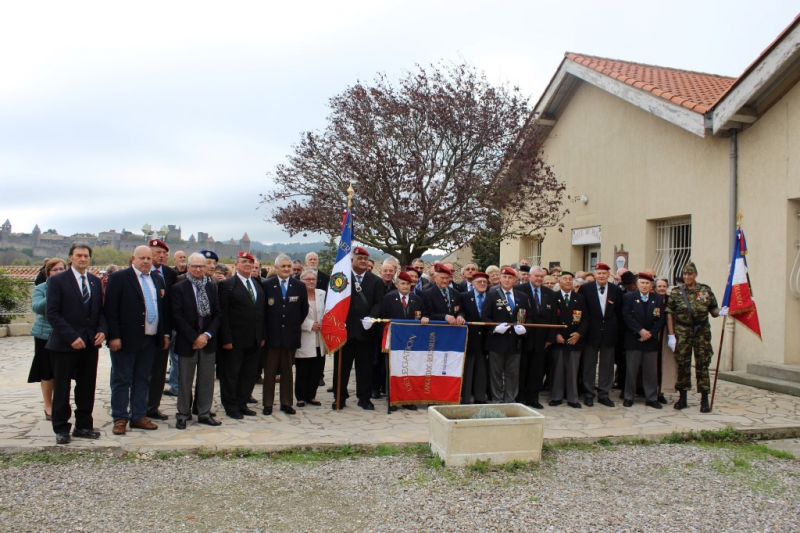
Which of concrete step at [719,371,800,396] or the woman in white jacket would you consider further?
concrete step at [719,371,800,396]

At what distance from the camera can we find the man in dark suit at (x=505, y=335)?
7359 millimetres

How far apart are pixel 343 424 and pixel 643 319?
4078mm

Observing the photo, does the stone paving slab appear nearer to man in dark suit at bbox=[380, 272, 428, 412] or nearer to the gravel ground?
the gravel ground

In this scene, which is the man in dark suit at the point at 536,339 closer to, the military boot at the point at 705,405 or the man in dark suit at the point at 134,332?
the military boot at the point at 705,405

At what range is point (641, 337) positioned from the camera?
7.61m

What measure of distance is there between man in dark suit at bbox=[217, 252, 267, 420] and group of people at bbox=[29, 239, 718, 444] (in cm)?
2

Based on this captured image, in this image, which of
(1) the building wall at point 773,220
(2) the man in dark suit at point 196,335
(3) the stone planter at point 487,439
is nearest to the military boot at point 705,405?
(1) the building wall at point 773,220

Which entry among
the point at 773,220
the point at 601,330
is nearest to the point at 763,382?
the point at 773,220

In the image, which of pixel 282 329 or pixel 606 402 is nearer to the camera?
pixel 282 329

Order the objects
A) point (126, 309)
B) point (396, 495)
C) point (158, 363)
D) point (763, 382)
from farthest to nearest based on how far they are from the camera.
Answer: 1. point (763, 382)
2. point (158, 363)
3. point (126, 309)
4. point (396, 495)

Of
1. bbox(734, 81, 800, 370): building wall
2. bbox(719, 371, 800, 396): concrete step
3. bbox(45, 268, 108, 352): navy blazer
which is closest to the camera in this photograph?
bbox(45, 268, 108, 352): navy blazer

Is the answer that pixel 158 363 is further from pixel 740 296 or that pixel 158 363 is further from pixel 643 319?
pixel 740 296

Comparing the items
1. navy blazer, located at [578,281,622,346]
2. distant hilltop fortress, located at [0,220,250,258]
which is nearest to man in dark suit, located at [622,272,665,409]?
navy blazer, located at [578,281,622,346]

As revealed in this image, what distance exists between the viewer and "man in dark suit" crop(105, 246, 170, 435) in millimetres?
5832
